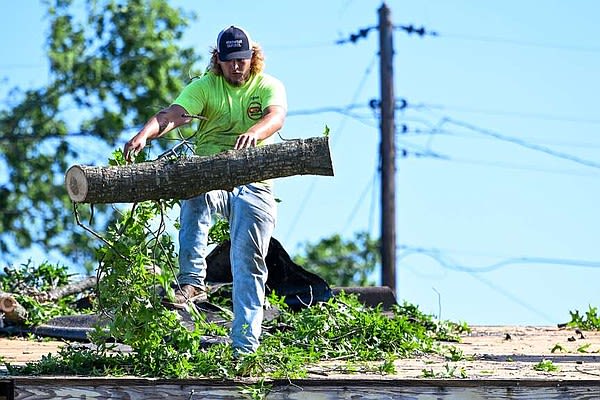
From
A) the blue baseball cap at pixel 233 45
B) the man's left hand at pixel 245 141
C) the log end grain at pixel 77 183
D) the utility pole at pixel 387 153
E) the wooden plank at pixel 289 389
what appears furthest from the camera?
the utility pole at pixel 387 153

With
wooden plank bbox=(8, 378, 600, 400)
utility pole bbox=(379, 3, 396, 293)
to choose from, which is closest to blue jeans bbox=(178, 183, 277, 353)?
wooden plank bbox=(8, 378, 600, 400)

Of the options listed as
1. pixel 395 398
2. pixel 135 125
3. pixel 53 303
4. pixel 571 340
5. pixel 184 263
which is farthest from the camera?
pixel 135 125

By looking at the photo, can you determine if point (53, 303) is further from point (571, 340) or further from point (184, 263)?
point (571, 340)

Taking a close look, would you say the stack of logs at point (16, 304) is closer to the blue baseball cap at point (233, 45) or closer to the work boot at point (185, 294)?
the work boot at point (185, 294)

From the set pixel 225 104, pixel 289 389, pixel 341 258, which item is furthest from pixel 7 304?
pixel 341 258

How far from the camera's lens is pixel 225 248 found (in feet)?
33.6

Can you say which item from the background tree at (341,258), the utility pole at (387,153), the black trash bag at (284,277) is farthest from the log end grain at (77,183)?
the background tree at (341,258)

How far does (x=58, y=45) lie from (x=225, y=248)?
19193mm

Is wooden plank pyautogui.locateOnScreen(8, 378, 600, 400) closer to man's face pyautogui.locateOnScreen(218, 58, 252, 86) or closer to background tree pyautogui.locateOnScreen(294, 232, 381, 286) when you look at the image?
Result: man's face pyautogui.locateOnScreen(218, 58, 252, 86)

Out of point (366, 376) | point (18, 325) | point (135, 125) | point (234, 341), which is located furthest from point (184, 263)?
point (135, 125)

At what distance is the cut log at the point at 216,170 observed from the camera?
7039 millimetres

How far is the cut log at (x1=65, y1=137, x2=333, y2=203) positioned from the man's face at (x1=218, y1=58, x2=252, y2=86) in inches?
30.6

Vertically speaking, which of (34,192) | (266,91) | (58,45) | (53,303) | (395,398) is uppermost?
(58,45)

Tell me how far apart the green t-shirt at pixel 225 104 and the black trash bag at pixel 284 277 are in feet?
6.70
